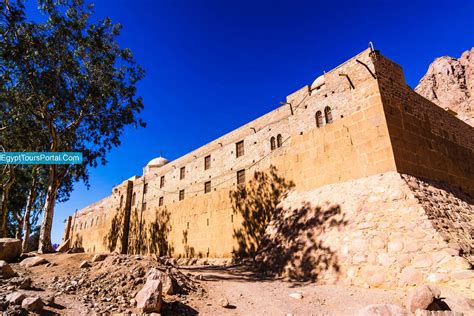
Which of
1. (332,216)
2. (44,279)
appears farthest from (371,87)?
(44,279)

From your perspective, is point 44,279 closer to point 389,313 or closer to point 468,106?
point 389,313

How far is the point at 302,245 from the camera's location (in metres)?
9.49

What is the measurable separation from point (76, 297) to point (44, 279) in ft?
6.65

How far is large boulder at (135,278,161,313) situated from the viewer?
529 centimetres

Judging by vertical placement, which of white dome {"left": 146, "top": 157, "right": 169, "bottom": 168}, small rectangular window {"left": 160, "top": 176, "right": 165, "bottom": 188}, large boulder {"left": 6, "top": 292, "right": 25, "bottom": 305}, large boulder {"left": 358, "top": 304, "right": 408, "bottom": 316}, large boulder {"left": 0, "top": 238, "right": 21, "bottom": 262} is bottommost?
large boulder {"left": 358, "top": 304, "right": 408, "bottom": 316}

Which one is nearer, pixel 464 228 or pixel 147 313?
pixel 147 313

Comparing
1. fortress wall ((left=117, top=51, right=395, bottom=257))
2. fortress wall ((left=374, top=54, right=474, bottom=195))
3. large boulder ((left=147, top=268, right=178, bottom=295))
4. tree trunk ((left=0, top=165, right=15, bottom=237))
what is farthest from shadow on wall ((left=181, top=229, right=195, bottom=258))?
tree trunk ((left=0, top=165, right=15, bottom=237))

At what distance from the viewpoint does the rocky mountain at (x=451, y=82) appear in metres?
37.7

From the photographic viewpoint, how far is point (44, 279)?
Answer: 705 centimetres

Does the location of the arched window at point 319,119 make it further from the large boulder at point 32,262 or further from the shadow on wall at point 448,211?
the large boulder at point 32,262

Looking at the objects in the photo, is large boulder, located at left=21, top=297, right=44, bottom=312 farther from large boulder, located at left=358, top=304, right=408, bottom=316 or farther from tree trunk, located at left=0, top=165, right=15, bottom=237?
tree trunk, located at left=0, top=165, right=15, bottom=237

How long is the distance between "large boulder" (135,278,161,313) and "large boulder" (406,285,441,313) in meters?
4.98

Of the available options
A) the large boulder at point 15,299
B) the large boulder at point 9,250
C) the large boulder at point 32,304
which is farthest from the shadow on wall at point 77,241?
the large boulder at point 32,304

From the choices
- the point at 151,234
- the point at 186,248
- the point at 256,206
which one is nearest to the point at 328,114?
the point at 256,206
